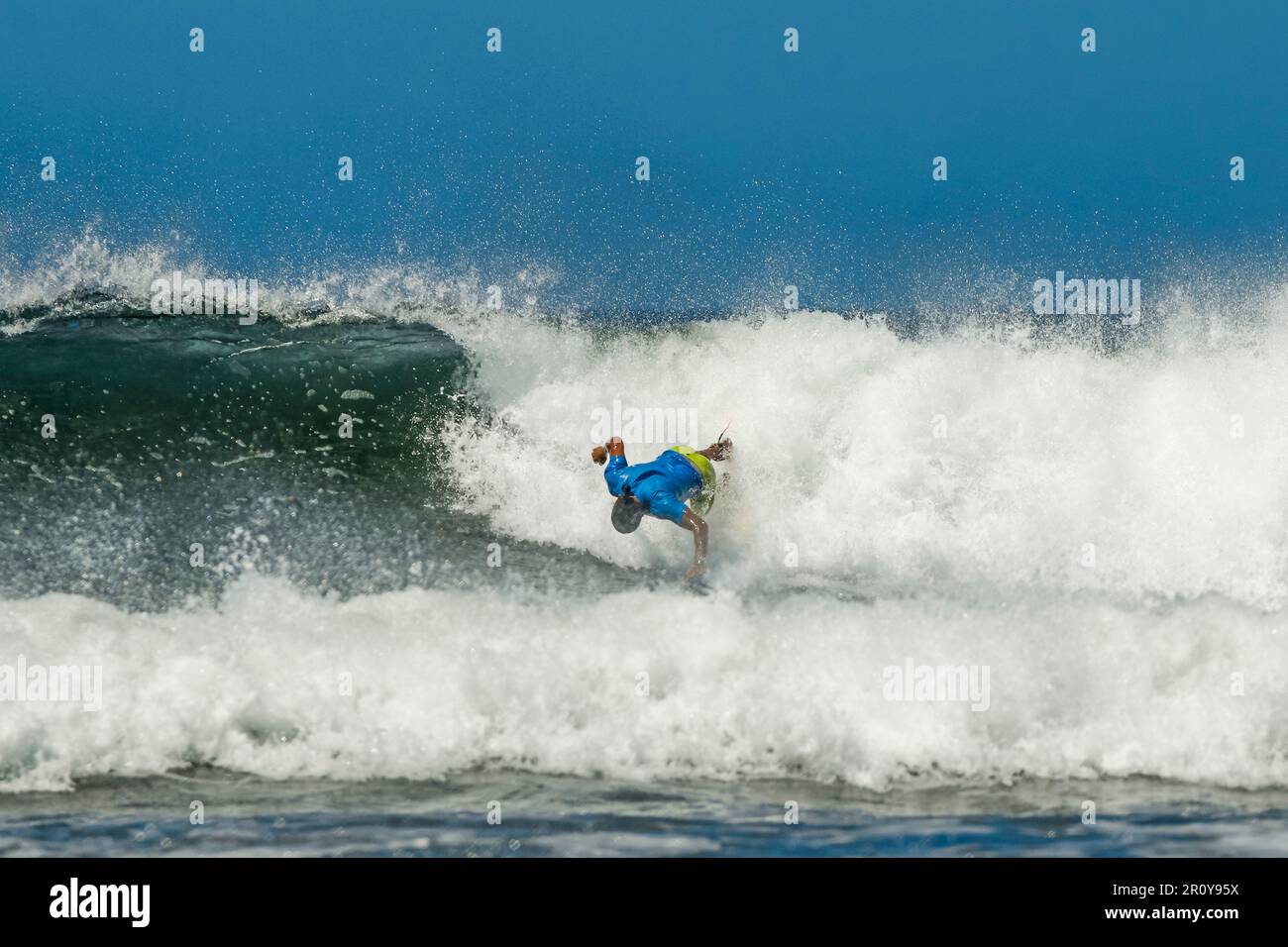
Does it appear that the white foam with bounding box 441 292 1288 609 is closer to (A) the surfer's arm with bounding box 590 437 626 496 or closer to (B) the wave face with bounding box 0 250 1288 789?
(B) the wave face with bounding box 0 250 1288 789

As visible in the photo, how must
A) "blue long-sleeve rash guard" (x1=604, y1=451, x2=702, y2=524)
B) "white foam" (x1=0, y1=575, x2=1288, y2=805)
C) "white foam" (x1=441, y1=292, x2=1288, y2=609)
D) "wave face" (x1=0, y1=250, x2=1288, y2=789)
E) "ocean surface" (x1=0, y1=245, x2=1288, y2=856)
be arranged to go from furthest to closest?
"white foam" (x1=441, y1=292, x2=1288, y2=609) < "blue long-sleeve rash guard" (x1=604, y1=451, x2=702, y2=524) < "wave face" (x1=0, y1=250, x2=1288, y2=789) < "white foam" (x1=0, y1=575, x2=1288, y2=805) < "ocean surface" (x1=0, y1=245, x2=1288, y2=856)

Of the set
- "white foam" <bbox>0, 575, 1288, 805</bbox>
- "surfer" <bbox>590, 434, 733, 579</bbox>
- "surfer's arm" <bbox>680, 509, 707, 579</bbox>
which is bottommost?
"white foam" <bbox>0, 575, 1288, 805</bbox>

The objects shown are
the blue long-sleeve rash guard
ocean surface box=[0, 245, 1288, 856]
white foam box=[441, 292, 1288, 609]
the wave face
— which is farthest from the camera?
white foam box=[441, 292, 1288, 609]

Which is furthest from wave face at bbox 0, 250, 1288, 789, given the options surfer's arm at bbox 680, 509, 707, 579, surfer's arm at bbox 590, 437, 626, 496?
surfer's arm at bbox 590, 437, 626, 496

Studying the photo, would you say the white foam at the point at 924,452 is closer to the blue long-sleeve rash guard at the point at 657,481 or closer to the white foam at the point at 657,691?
the blue long-sleeve rash guard at the point at 657,481

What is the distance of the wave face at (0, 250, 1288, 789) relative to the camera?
9656 millimetres

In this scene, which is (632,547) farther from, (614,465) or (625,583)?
(614,465)

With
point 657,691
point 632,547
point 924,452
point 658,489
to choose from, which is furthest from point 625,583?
point 924,452

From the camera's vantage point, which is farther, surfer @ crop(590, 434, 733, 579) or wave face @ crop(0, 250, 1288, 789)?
surfer @ crop(590, 434, 733, 579)

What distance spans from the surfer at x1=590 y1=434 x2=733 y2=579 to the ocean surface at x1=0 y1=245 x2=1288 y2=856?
20.8 inches

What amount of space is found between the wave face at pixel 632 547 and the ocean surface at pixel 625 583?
38mm

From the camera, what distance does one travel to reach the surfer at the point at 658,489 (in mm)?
11742

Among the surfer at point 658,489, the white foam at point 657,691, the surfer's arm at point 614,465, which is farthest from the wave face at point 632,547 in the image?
the surfer's arm at point 614,465
